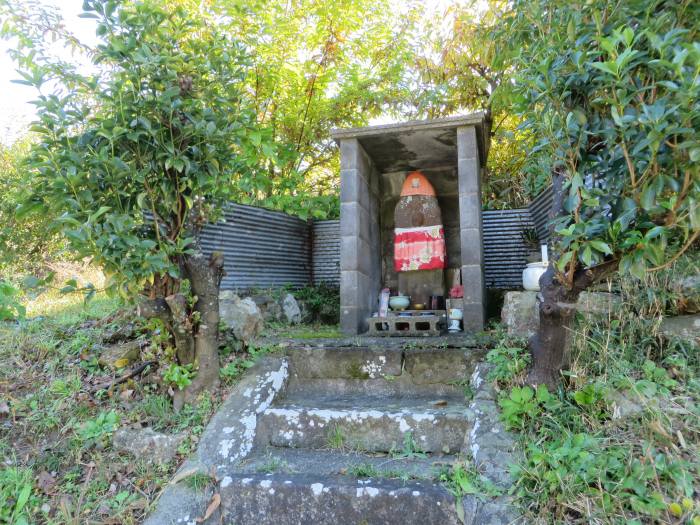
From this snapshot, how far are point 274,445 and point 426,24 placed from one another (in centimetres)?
725

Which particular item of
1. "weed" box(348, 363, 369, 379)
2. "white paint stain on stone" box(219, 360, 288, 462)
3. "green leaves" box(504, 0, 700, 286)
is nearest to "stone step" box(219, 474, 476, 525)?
"white paint stain on stone" box(219, 360, 288, 462)

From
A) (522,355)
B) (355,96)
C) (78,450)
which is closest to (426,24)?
(355,96)

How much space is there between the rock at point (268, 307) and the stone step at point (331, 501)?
2.81 meters

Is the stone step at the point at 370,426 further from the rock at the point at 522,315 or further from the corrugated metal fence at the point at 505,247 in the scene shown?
the corrugated metal fence at the point at 505,247

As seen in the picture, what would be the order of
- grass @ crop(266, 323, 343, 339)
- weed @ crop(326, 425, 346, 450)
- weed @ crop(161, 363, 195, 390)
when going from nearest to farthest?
weed @ crop(326, 425, 346, 450) < weed @ crop(161, 363, 195, 390) < grass @ crop(266, 323, 343, 339)

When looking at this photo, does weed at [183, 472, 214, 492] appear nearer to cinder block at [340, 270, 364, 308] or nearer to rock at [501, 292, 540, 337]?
rock at [501, 292, 540, 337]

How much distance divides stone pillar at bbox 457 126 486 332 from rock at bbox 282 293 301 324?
2068 mm

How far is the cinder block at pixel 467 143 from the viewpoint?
4371 millimetres

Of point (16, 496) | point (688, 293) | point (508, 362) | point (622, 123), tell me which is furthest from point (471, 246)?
point (16, 496)

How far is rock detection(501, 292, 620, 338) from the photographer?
2854 mm

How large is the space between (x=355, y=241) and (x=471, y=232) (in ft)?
3.64

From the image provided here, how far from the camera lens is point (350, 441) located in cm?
263

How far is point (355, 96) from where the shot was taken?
7.46 metres

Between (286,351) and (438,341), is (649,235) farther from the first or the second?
(286,351)
